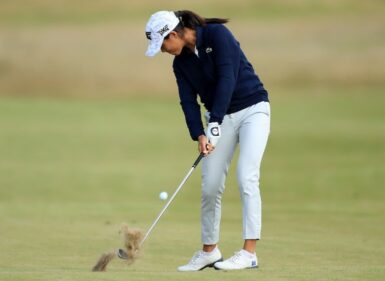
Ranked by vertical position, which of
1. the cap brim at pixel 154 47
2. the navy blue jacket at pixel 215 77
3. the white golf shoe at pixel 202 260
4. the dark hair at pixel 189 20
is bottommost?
the white golf shoe at pixel 202 260

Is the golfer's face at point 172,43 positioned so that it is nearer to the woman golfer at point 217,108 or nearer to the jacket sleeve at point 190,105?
the woman golfer at point 217,108

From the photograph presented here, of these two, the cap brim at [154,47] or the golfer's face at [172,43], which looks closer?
the cap brim at [154,47]

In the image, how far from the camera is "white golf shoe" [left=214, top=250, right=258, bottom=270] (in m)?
8.58

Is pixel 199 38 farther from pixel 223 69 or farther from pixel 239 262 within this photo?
pixel 239 262

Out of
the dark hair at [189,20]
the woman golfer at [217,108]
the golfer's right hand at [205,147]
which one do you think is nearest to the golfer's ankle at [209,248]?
the woman golfer at [217,108]

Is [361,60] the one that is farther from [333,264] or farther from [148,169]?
[333,264]

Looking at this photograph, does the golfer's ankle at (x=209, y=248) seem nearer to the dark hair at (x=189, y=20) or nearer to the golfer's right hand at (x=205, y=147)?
the golfer's right hand at (x=205, y=147)

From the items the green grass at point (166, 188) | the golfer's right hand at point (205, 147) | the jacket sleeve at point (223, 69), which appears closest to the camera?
the jacket sleeve at point (223, 69)

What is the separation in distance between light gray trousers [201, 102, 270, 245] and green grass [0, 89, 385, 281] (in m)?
0.47

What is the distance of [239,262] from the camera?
8586mm

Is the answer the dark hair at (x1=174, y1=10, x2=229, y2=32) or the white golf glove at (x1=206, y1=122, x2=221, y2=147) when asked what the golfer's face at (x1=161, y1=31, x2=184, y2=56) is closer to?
the dark hair at (x1=174, y1=10, x2=229, y2=32)

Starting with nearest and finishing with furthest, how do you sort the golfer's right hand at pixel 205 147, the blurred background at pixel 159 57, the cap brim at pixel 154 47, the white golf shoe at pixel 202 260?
1. the cap brim at pixel 154 47
2. the golfer's right hand at pixel 205 147
3. the white golf shoe at pixel 202 260
4. the blurred background at pixel 159 57

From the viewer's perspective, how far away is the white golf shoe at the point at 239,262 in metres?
8.58

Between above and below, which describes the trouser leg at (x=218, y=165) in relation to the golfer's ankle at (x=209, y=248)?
above
